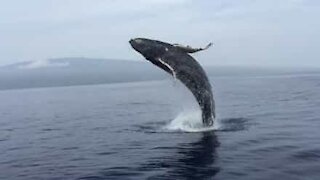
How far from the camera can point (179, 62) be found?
84.9 ft

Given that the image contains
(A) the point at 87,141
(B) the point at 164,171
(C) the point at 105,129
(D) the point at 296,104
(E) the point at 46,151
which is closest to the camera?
(B) the point at 164,171

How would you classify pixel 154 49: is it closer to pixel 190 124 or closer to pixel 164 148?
pixel 164 148

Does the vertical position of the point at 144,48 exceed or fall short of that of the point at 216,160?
it exceeds it

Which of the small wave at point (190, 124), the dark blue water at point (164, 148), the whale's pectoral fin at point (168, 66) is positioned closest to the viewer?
the dark blue water at point (164, 148)

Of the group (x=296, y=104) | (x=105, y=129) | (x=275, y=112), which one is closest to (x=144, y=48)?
(x=105, y=129)

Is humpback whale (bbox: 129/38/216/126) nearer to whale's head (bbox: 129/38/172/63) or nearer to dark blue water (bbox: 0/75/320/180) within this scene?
whale's head (bbox: 129/38/172/63)

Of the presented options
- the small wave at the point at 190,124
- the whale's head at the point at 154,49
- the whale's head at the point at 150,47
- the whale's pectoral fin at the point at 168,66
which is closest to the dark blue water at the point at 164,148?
the small wave at the point at 190,124

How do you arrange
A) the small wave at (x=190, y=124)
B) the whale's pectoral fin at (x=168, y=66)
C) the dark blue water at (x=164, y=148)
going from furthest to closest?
1. the small wave at (x=190, y=124)
2. the whale's pectoral fin at (x=168, y=66)
3. the dark blue water at (x=164, y=148)

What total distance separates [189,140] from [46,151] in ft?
22.2

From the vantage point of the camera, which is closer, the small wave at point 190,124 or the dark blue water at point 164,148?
the dark blue water at point 164,148

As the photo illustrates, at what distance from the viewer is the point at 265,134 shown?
2675 cm

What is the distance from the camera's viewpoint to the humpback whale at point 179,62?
25.4 metres

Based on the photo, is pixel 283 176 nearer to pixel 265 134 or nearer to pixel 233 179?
pixel 233 179

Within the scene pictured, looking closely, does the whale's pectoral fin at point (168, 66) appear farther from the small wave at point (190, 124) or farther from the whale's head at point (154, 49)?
the small wave at point (190, 124)
